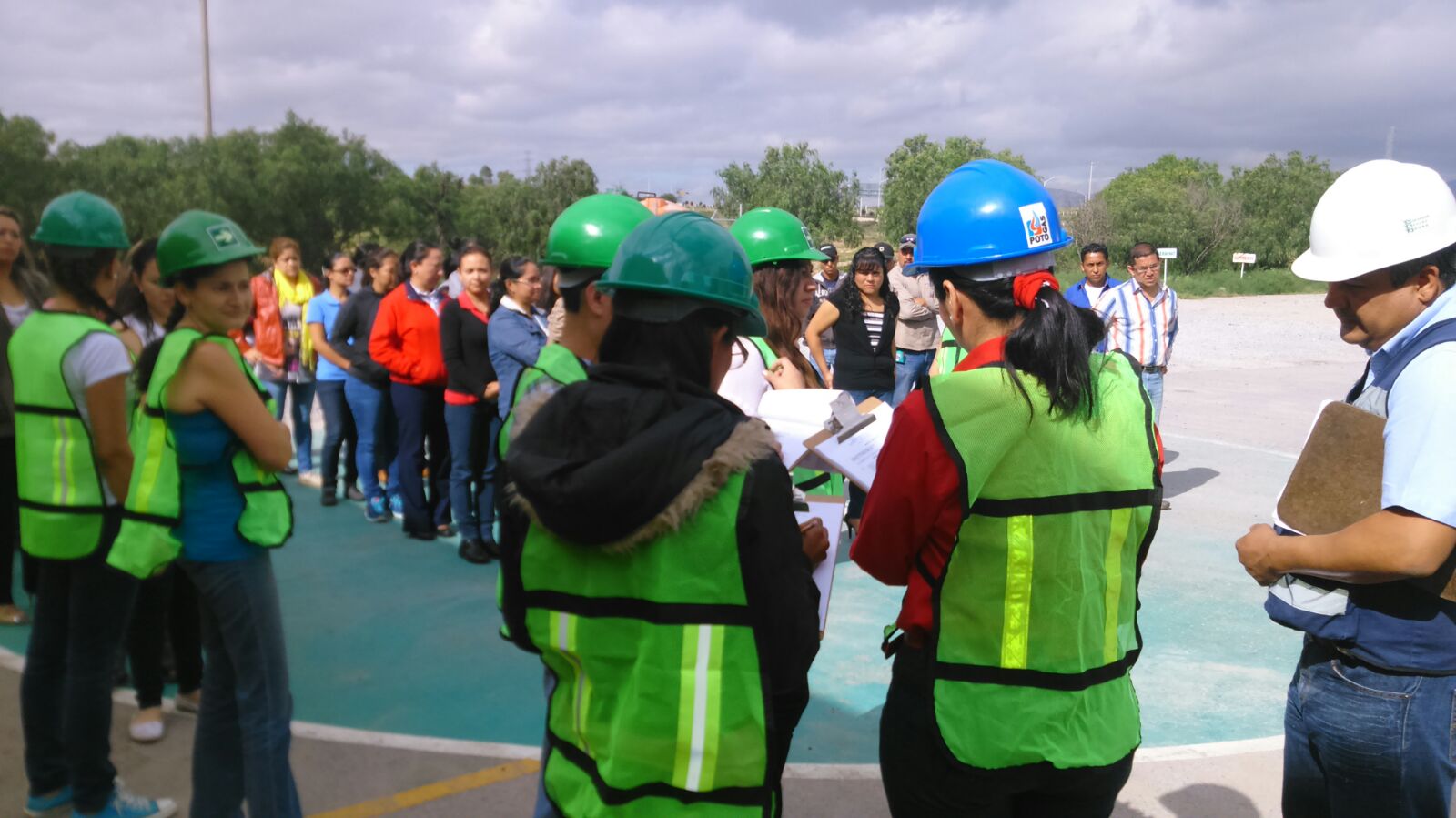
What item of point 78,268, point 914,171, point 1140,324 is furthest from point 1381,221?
point 914,171

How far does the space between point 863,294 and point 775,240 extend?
13.4 ft

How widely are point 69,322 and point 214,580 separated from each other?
Result: 1244 mm

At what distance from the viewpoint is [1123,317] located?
28.4 feet

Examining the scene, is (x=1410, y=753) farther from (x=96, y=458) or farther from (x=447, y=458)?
(x=447, y=458)

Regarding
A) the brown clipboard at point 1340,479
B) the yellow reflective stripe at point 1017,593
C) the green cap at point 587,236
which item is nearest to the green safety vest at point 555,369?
the green cap at point 587,236

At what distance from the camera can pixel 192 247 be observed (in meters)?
3.04

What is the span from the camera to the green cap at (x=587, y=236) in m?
3.27

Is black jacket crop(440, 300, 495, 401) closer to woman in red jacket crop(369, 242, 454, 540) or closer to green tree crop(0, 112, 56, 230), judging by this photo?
woman in red jacket crop(369, 242, 454, 540)

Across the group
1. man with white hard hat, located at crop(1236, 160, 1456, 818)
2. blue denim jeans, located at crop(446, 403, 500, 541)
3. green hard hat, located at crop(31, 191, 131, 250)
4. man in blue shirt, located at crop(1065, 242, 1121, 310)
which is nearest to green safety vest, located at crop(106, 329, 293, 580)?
green hard hat, located at crop(31, 191, 131, 250)

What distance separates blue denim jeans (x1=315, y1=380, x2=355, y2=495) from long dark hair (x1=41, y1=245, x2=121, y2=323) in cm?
450

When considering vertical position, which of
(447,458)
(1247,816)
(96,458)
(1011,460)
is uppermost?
(1011,460)

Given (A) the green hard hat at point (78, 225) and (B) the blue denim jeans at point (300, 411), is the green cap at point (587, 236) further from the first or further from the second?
(B) the blue denim jeans at point (300, 411)

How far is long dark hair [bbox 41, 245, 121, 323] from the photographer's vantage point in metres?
3.58

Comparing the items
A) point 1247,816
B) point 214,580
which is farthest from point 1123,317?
point 214,580
